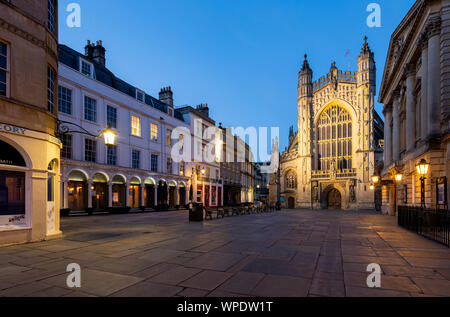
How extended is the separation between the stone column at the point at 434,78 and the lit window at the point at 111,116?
24575mm

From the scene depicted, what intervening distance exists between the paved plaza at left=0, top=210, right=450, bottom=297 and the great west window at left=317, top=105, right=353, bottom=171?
37329 mm

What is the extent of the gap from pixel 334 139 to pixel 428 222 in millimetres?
36805

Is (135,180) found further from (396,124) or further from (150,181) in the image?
(396,124)

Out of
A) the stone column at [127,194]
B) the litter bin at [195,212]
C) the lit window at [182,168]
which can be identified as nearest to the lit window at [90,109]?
the stone column at [127,194]

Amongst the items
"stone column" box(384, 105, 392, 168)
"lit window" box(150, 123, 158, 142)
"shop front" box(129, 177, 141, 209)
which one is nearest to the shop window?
"shop front" box(129, 177, 141, 209)

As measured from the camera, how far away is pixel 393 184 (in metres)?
24.9

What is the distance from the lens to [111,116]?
26.2 meters

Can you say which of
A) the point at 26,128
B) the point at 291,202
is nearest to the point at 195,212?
the point at 26,128

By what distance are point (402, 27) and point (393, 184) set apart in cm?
1326

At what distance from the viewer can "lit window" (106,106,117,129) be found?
1012 inches

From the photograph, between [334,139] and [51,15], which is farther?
[334,139]

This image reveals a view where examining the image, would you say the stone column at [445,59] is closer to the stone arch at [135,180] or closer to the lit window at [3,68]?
the lit window at [3,68]

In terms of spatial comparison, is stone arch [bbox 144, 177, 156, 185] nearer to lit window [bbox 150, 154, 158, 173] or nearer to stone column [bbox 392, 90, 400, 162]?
lit window [bbox 150, 154, 158, 173]
